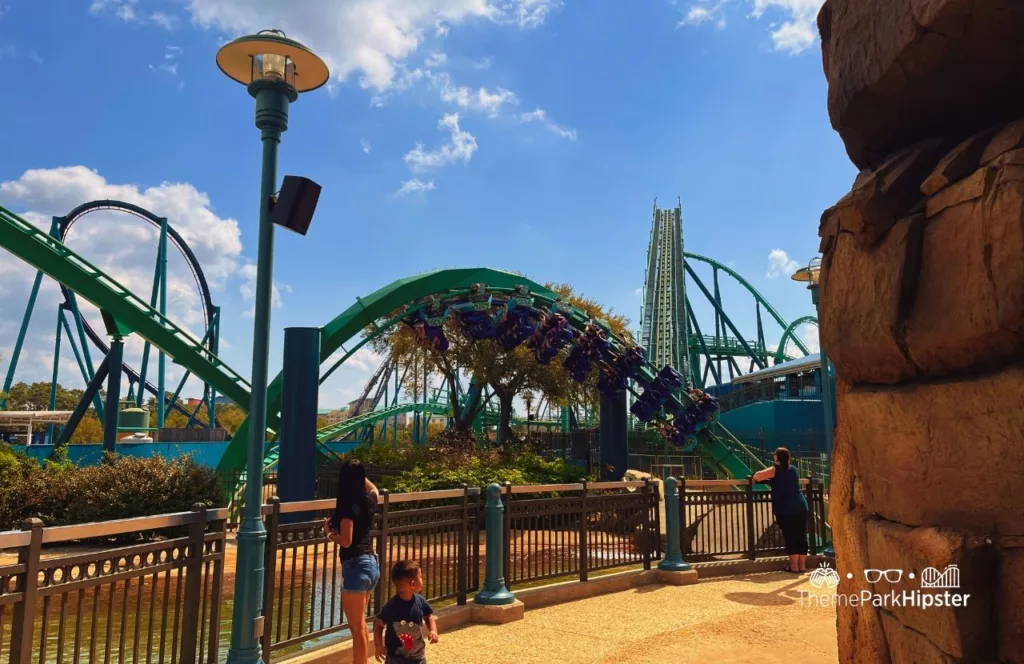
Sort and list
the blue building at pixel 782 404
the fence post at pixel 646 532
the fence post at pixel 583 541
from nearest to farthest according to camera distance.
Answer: the fence post at pixel 583 541, the fence post at pixel 646 532, the blue building at pixel 782 404

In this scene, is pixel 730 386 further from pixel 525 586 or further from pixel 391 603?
pixel 391 603

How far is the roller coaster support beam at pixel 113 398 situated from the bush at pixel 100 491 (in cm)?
412

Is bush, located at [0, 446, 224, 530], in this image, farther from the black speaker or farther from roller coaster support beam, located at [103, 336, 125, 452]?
the black speaker

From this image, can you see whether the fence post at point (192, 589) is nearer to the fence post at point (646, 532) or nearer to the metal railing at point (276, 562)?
the metal railing at point (276, 562)

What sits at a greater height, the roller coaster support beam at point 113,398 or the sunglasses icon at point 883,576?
the roller coaster support beam at point 113,398

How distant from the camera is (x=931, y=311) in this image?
3098 mm

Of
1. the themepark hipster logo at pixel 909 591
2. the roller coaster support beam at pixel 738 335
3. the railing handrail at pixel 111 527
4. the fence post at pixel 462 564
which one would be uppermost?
the roller coaster support beam at pixel 738 335

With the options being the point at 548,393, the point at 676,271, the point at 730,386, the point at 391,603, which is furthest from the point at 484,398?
the point at 391,603

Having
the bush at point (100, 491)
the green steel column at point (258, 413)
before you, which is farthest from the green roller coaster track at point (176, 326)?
the green steel column at point (258, 413)

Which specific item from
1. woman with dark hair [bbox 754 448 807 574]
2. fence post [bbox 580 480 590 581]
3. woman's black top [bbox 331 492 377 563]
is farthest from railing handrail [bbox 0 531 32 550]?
woman with dark hair [bbox 754 448 807 574]

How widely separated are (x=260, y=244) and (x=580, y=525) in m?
5.02

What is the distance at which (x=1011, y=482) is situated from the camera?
280 cm

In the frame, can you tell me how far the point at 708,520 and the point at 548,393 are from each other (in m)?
16.9

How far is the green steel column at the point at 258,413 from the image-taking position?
4508 mm
